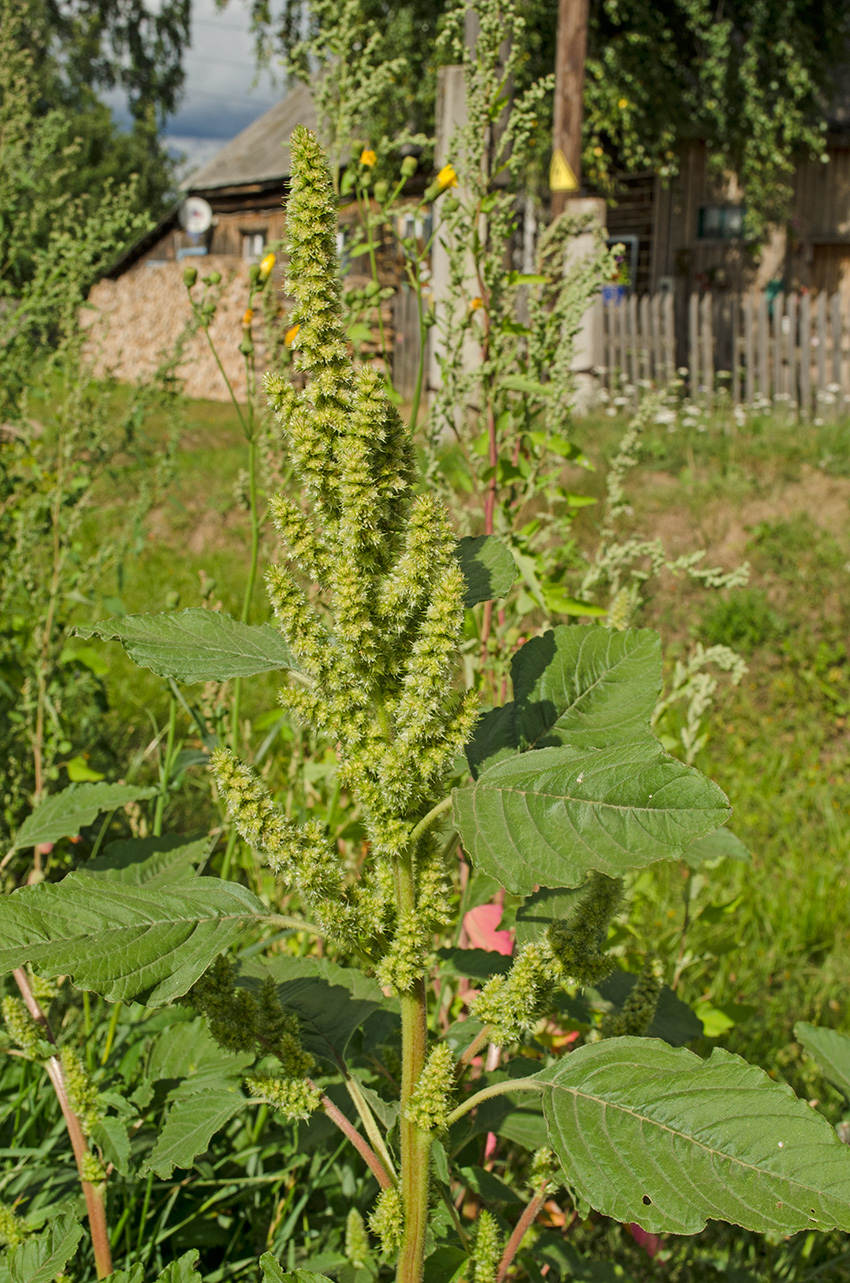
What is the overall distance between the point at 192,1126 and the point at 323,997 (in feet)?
0.75

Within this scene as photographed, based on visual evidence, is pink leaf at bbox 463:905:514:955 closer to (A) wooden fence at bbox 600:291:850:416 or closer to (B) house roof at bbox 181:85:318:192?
(A) wooden fence at bbox 600:291:850:416

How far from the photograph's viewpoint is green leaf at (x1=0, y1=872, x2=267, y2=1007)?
854 millimetres

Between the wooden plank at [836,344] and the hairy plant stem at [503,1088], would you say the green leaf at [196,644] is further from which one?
the wooden plank at [836,344]

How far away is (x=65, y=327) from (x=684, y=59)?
15.4m

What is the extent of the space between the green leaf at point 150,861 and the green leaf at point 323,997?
7.5 inches

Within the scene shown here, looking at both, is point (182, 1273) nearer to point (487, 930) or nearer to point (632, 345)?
point (487, 930)

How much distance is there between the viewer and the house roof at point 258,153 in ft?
62.6

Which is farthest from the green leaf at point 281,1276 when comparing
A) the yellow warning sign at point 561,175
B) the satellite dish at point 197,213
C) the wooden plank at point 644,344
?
the satellite dish at point 197,213

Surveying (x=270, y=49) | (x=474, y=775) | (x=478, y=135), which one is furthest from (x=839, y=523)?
(x=270, y=49)

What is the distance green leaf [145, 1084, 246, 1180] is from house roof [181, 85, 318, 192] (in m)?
19.6

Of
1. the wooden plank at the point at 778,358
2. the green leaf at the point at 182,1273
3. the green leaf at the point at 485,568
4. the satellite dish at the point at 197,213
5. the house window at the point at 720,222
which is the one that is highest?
the satellite dish at the point at 197,213

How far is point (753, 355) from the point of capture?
1091cm

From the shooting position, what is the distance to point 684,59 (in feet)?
47.9

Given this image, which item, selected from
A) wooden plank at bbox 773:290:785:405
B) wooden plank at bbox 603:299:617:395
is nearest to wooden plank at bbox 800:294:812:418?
wooden plank at bbox 773:290:785:405
